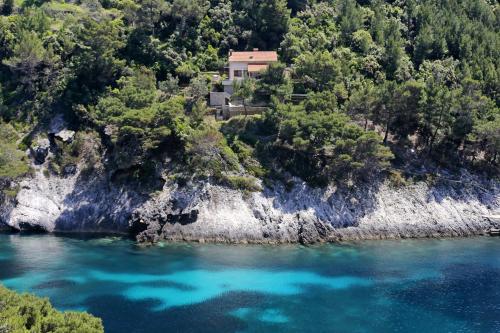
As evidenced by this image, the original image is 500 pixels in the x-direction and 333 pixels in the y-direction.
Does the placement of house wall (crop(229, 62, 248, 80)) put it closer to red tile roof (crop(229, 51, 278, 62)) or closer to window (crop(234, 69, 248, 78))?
window (crop(234, 69, 248, 78))

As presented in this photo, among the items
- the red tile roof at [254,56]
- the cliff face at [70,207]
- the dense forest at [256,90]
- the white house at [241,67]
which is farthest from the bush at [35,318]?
the red tile roof at [254,56]

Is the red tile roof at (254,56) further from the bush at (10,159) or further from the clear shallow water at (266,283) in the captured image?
the clear shallow water at (266,283)

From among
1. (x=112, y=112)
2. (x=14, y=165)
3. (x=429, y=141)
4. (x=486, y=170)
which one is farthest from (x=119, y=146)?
(x=486, y=170)

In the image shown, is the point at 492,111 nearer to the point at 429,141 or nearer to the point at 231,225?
the point at 429,141

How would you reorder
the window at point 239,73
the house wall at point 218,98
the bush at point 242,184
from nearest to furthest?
1. the bush at point 242,184
2. the house wall at point 218,98
3. the window at point 239,73

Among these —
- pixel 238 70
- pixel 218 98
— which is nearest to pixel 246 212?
pixel 218 98

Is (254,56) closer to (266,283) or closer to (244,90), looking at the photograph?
(244,90)

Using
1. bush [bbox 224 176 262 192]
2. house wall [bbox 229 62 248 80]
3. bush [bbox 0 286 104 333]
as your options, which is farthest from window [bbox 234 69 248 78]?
bush [bbox 0 286 104 333]
